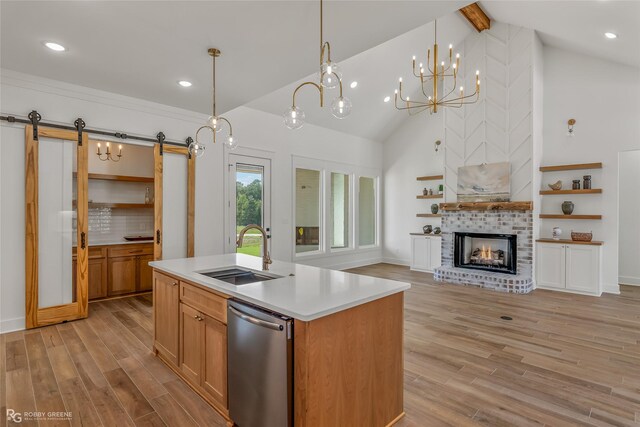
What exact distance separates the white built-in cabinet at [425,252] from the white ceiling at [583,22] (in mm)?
4027

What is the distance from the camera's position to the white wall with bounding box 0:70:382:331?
365 centimetres

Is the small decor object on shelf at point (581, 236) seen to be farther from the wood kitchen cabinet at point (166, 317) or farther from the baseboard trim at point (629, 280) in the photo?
the wood kitchen cabinet at point (166, 317)

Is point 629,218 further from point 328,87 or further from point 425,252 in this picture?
point 328,87

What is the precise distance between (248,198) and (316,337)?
4526mm

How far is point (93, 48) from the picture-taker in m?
3.13

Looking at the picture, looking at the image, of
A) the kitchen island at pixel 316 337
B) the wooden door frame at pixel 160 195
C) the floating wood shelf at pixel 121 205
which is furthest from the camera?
the floating wood shelf at pixel 121 205

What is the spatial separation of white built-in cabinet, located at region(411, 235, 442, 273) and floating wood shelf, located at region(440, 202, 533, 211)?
91 centimetres

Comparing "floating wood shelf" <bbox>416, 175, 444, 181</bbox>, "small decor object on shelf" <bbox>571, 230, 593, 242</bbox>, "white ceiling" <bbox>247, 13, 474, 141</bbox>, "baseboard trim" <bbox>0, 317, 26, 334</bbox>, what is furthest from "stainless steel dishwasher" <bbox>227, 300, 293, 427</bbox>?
"floating wood shelf" <bbox>416, 175, 444, 181</bbox>

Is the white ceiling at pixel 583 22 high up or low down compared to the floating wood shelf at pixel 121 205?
up

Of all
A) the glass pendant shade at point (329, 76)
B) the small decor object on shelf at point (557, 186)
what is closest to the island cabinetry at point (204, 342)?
the glass pendant shade at point (329, 76)

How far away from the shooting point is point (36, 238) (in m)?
3.77

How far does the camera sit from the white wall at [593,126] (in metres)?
5.24

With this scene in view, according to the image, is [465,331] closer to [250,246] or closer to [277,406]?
[277,406]

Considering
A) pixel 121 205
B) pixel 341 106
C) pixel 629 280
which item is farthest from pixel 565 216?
pixel 121 205
